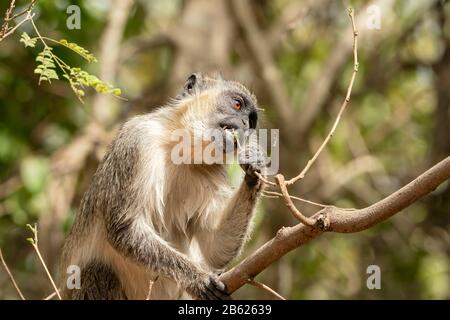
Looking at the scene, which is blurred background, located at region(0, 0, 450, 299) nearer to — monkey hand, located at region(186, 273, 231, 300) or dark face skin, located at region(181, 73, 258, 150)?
dark face skin, located at region(181, 73, 258, 150)

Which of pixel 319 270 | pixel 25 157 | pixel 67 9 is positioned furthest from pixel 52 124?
pixel 319 270

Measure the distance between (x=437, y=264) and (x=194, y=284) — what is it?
7.83 meters

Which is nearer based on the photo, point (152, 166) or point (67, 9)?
point (152, 166)

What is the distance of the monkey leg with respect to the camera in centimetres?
640

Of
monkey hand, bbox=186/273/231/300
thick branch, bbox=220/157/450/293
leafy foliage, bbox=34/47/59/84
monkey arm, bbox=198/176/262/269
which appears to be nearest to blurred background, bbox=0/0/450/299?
monkey arm, bbox=198/176/262/269

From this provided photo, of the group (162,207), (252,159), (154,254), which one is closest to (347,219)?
(252,159)

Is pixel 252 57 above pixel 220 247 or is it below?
above

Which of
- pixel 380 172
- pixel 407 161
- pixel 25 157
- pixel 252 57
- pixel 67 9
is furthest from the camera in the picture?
pixel 407 161

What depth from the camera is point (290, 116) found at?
9812 millimetres

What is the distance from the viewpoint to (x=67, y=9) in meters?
8.55

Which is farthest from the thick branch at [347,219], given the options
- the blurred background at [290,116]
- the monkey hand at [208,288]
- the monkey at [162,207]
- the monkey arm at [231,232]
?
the blurred background at [290,116]

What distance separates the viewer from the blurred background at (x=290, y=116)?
30.4 ft

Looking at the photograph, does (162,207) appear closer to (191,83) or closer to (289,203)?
(191,83)

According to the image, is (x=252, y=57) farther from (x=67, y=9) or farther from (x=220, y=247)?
(x=220, y=247)
